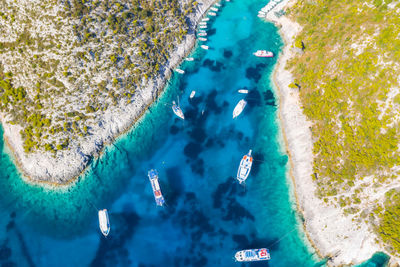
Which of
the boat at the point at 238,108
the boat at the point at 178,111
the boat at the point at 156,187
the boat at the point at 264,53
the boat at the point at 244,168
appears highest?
the boat at the point at 264,53

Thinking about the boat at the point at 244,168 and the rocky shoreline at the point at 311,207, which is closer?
the rocky shoreline at the point at 311,207

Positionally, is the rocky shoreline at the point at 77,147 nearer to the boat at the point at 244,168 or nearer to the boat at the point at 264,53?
the boat at the point at 244,168

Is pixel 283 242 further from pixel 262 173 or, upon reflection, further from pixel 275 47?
pixel 275 47

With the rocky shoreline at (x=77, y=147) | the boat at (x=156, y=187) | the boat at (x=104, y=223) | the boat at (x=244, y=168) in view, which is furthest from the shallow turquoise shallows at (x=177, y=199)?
the rocky shoreline at (x=77, y=147)

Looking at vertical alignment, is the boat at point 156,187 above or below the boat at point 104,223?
above

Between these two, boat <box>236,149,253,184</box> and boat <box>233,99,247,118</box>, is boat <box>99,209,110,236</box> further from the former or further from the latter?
boat <box>233,99,247,118</box>

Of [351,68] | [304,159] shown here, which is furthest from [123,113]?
[351,68]

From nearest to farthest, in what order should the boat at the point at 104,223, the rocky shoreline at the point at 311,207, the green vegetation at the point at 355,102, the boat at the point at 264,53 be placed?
the green vegetation at the point at 355,102, the rocky shoreline at the point at 311,207, the boat at the point at 104,223, the boat at the point at 264,53
